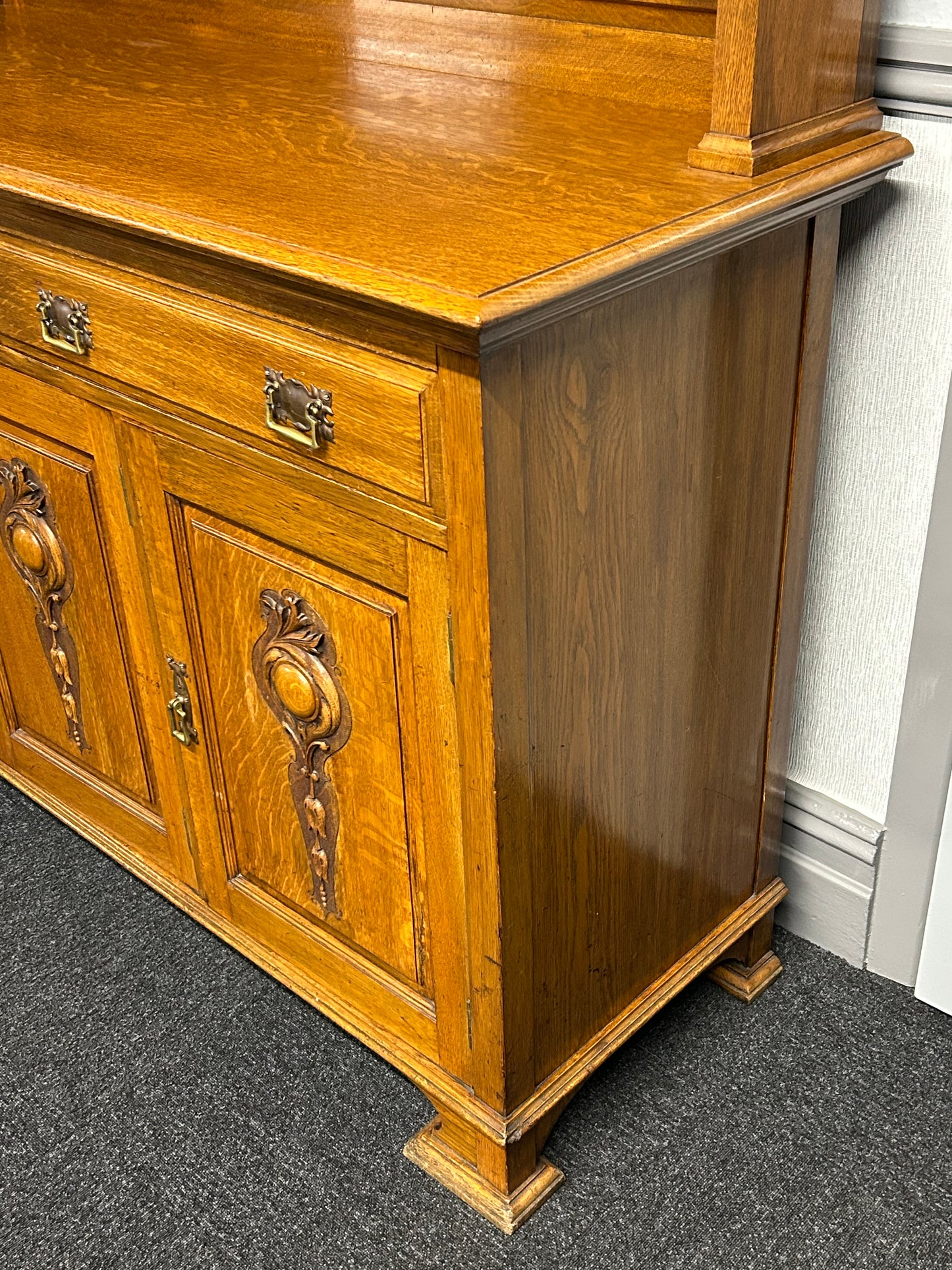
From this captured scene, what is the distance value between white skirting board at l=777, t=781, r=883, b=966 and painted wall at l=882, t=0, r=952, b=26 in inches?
36.2

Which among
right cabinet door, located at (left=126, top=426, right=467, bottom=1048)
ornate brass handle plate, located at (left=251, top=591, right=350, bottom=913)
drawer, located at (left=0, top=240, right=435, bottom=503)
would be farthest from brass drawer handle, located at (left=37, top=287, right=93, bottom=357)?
ornate brass handle plate, located at (left=251, top=591, right=350, bottom=913)

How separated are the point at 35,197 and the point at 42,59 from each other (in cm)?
65

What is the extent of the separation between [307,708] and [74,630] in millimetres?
467

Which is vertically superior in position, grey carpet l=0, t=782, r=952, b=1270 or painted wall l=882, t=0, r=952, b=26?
painted wall l=882, t=0, r=952, b=26

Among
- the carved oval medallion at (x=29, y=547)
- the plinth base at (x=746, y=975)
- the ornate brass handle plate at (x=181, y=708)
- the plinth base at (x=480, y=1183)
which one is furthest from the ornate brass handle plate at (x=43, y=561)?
the plinth base at (x=746, y=975)

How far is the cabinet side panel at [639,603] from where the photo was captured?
3.67 feet

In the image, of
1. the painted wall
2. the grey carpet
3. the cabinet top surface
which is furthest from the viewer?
the grey carpet

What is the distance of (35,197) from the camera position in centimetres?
126

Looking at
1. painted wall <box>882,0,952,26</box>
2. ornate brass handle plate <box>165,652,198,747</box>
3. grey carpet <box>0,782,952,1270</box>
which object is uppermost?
painted wall <box>882,0,952,26</box>

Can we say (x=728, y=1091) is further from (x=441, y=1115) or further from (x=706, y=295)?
(x=706, y=295)

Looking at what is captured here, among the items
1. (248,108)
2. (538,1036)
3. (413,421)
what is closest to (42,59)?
(248,108)

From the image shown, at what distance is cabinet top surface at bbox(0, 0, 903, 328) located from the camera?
3.42 ft

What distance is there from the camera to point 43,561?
1.65 meters

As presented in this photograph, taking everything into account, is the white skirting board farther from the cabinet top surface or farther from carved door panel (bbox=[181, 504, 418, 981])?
the cabinet top surface
